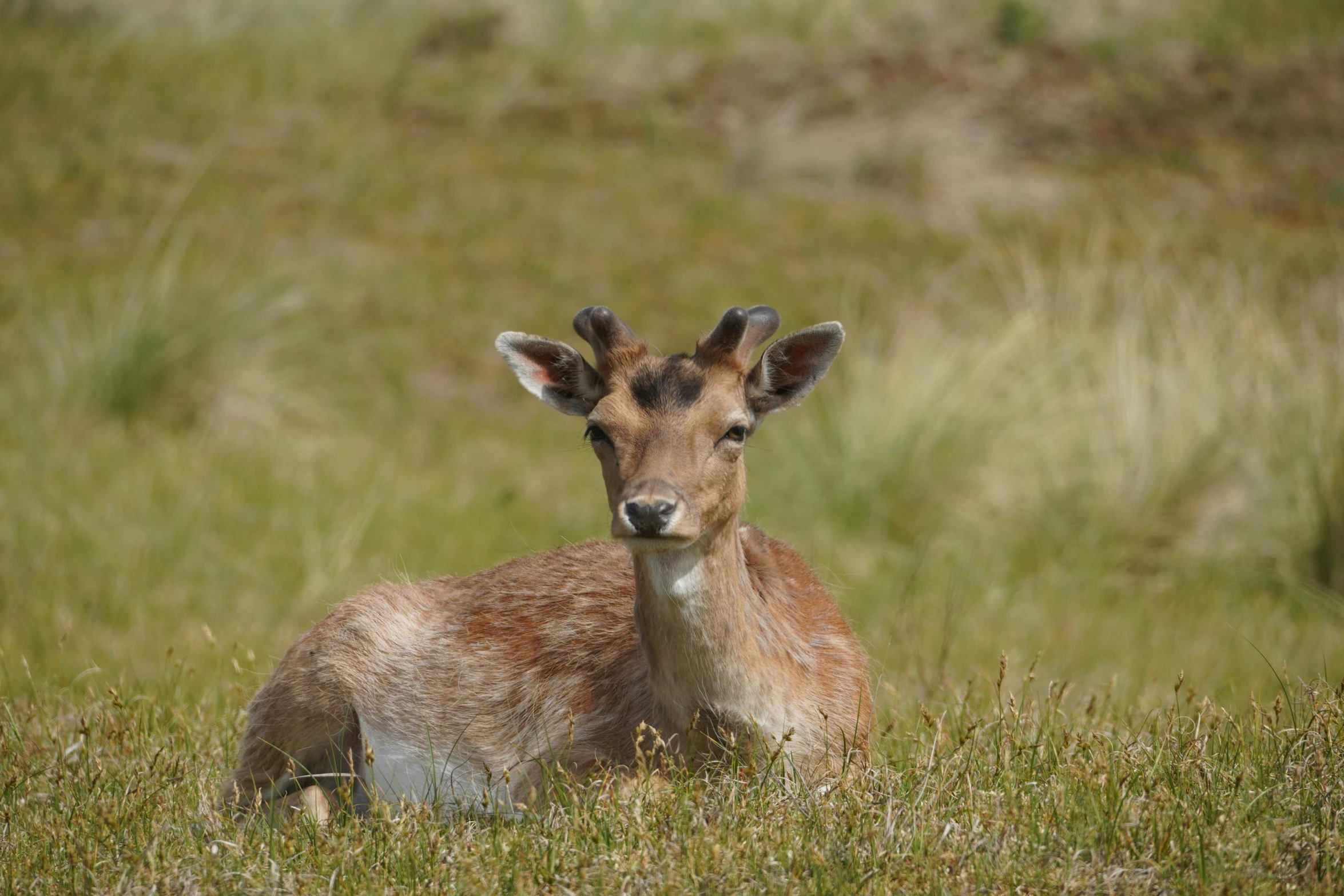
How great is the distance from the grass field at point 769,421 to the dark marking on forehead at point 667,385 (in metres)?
1.14

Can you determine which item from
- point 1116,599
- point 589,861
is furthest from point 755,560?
point 1116,599

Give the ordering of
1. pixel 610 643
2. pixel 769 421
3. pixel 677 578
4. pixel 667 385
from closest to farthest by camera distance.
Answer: pixel 677 578 → pixel 667 385 → pixel 610 643 → pixel 769 421

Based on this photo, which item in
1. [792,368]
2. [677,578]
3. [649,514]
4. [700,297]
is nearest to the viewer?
[649,514]

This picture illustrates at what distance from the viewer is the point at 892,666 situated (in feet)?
24.7

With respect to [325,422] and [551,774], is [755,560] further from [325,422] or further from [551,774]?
[325,422]

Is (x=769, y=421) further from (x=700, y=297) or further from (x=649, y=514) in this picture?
(x=649, y=514)

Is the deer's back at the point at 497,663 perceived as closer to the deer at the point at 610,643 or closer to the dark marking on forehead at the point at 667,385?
the deer at the point at 610,643

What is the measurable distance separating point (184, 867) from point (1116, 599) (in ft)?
24.2

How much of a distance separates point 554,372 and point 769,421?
24.7 feet

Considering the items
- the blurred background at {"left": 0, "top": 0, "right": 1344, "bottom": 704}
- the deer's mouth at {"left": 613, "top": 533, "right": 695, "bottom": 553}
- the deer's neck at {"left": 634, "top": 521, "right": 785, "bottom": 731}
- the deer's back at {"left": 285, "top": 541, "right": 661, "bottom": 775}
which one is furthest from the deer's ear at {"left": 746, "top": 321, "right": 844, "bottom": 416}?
the blurred background at {"left": 0, "top": 0, "right": 1344, "bottom": 704}

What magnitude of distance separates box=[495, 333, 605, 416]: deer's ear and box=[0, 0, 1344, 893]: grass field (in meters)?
1.25

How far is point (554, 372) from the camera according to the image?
15.3 feet

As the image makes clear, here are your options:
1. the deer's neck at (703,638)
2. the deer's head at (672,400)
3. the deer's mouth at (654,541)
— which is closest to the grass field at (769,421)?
the deer's neck at (703,638)

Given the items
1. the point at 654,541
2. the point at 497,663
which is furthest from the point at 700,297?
the point at 654,541
